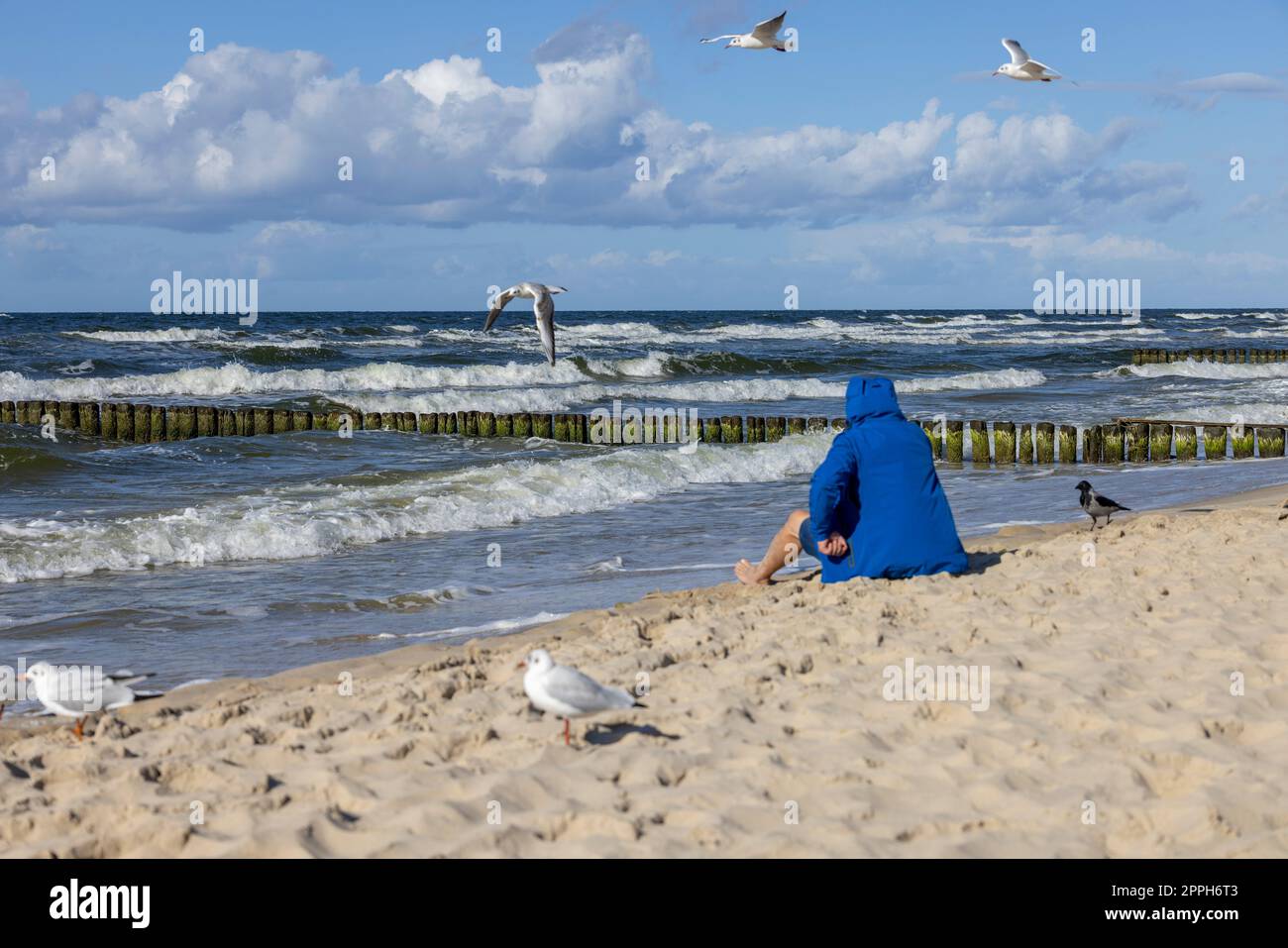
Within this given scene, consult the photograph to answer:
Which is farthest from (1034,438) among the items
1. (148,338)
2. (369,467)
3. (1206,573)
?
(148,338)

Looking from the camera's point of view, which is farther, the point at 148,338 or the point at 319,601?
the point at 148,338

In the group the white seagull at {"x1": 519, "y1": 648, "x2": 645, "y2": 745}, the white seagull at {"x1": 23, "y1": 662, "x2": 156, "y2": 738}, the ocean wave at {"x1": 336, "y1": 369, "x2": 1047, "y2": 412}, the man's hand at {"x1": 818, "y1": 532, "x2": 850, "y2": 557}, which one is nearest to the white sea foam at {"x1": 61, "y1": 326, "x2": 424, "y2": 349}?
the ocean wave at {"x1": 336, "y1": 369, "x2": 1047, "y2": 412}

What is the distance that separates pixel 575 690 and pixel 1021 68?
32.4 ft

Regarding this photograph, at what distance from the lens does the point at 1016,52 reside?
12.5 m

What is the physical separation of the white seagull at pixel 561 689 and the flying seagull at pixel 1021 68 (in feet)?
31.7

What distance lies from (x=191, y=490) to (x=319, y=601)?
5595 mm

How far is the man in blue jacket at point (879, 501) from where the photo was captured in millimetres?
6961

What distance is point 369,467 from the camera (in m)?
16.0

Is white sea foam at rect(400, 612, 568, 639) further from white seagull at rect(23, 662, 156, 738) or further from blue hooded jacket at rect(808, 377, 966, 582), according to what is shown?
white seagull at rect(23, 662, 156, 738)

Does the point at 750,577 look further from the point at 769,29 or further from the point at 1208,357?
the point at 1208,357

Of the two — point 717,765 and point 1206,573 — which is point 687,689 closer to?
point 717,765

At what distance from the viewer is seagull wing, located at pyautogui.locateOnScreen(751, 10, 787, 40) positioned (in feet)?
40.4
